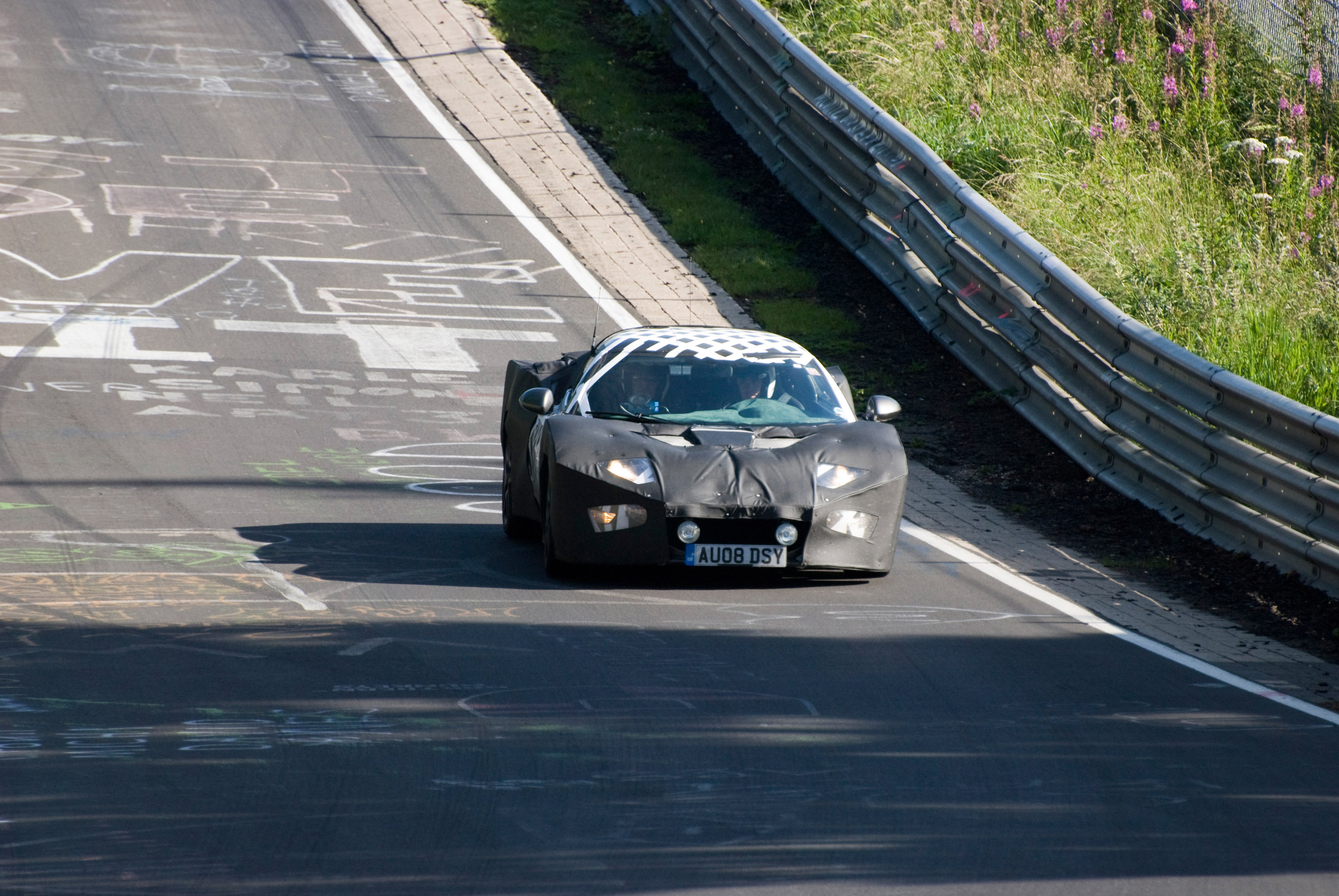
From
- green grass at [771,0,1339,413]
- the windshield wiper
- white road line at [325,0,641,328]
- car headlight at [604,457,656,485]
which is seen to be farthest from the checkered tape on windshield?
white road line at [325,0,641,328]

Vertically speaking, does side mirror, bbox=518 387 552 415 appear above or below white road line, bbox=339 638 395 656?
above

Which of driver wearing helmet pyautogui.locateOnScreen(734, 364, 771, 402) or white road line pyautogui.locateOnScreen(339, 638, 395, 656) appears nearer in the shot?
white road line pyautogui.locateOnScreen(339, 638, 395, 656)

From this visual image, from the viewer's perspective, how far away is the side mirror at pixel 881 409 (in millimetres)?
9508

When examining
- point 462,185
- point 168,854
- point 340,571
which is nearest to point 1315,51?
→ point 462,185

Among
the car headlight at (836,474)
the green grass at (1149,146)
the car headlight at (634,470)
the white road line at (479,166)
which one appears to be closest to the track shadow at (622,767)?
the car headlight at (634,470)

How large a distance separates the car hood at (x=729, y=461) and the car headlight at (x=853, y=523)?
0.09 meters

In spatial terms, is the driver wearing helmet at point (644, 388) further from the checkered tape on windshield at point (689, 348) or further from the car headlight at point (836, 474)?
the car headlight at point (836, 474)

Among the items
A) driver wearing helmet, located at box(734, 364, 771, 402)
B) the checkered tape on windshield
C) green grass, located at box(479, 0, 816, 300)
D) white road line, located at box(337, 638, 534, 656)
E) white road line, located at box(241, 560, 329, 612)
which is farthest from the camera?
green grass, located at box(479, 0, 816, 300)

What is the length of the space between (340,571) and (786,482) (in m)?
2.42

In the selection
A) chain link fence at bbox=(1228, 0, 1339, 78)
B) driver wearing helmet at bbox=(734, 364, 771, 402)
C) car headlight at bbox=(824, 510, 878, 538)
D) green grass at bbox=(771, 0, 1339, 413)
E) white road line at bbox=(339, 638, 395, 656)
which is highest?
chain link fence at bbox=(1228, 0, 1339, 78)

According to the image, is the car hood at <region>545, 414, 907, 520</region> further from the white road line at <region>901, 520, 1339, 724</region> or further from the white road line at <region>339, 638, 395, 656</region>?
the white road line at <region>339, 638, 395, 656</region>

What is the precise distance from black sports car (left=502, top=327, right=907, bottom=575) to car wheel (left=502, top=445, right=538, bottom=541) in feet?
0.42

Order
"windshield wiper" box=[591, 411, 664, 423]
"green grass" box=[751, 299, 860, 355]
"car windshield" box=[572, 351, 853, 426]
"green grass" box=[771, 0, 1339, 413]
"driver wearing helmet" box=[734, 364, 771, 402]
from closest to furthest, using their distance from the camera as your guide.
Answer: "windshield wiper" box=[591, 411, 664, 423] → "car windshield" box=[572, 351, 853, 426] → "driver wearing helmet" box=[734, 364, 771, 402] → "green grass" box=[771, 0, 1339, 413] → "green grass" box=[751, 299, 860, 355]

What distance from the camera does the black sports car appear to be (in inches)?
332
